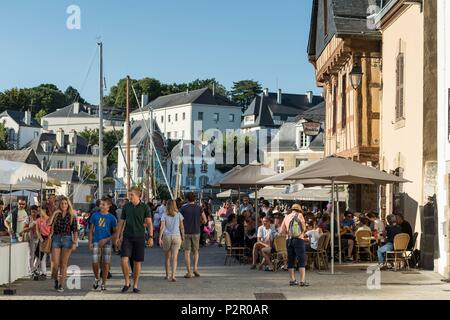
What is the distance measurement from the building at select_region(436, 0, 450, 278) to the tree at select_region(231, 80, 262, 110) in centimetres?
Result: 12796

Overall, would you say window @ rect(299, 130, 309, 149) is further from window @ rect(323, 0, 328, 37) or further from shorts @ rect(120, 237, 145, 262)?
shorts @ rect(120, 237, 145, 262)

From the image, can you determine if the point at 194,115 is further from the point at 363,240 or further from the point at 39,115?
the point at 363,240

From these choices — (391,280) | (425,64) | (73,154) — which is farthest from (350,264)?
(73,154)

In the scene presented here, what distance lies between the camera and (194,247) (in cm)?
1773

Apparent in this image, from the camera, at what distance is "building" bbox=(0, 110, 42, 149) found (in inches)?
5320

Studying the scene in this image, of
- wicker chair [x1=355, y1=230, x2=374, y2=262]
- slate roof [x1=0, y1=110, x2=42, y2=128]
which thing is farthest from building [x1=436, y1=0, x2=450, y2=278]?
slate roof [x1=0, y1=110, x2=42, y2=128]

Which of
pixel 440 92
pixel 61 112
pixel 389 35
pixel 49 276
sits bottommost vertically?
pixel 49 276

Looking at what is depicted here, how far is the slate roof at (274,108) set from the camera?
128 m

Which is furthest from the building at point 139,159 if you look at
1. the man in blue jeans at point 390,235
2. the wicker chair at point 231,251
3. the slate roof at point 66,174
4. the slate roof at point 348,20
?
the man in blue jeans at point 390,235

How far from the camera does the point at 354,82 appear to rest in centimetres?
2402

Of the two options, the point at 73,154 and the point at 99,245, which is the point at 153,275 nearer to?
the point at 99,245

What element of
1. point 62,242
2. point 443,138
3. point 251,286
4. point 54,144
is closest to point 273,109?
point 54,144

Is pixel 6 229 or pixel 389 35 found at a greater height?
pixel 389 35
